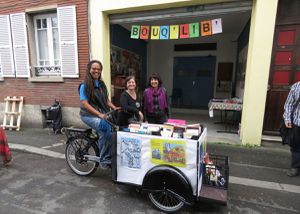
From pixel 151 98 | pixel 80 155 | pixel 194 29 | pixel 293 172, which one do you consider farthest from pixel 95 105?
pixel 293 172

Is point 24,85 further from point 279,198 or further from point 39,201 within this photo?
point 279,198

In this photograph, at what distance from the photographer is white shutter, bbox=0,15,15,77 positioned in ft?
18.3

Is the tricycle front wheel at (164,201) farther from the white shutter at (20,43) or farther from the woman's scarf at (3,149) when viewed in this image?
the white shutter at (20,43)

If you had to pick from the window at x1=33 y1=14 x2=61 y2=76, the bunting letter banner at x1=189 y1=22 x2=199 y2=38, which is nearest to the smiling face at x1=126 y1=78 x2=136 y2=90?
the bunting letter banner at x1=189 y1=22 x2=199 y2=38

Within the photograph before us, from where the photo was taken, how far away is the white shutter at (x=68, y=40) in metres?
4.98

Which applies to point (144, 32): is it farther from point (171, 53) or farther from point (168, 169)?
point (171, 53)

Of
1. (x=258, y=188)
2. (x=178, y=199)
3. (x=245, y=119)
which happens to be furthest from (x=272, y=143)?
(x=178, y=199)

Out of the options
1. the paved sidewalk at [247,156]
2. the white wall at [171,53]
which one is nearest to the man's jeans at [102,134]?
the paved sidewalk at [247,156]

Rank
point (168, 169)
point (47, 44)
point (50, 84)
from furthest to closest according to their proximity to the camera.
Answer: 1. point (47, 44)
2. point (50, 84)
3. point (168, 169)

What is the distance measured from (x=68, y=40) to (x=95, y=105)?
10.7ft

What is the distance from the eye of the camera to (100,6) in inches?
187

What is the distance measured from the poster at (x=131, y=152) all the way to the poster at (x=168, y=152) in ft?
0.60

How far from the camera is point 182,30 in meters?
4.49

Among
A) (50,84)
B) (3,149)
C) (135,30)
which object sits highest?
(135,30)
